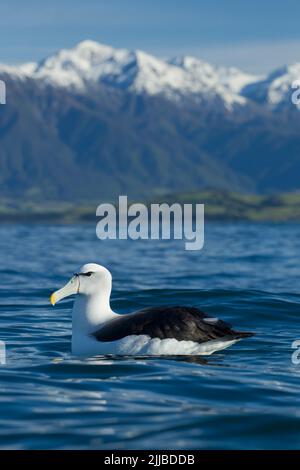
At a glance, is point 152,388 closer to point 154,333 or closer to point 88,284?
point 154,333

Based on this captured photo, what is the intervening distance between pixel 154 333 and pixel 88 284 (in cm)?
204

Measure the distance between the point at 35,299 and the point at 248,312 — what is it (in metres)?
7.35

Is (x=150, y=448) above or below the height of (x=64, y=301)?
below

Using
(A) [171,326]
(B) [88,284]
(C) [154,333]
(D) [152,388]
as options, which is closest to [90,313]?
(B) [88,284]

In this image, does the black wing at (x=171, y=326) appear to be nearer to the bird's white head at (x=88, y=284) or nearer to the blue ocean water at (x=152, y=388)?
the blue ocean water at (x=152, y=388)

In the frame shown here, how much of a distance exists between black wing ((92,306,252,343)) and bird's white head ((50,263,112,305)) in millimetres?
Result: 1003

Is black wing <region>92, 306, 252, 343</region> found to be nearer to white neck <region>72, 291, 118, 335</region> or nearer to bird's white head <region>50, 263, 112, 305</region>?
white neck <region>72, 291, 118, 335</region>

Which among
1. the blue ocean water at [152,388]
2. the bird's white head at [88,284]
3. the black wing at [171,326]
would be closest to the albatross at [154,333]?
the black wing at [171,326]

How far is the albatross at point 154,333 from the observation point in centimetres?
1683

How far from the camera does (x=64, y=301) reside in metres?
27.8

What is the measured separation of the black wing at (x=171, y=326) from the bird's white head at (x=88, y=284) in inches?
39.5

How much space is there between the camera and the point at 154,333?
16859mm
